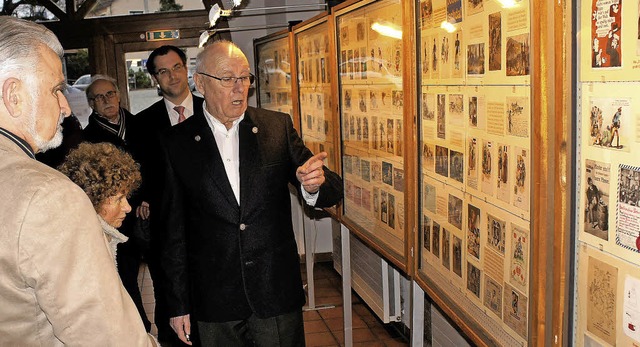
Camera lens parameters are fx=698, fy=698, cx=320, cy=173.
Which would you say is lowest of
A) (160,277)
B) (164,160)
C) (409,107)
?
(160,277)

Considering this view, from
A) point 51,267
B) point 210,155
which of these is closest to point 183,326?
point 210,155

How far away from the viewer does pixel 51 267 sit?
136 cm

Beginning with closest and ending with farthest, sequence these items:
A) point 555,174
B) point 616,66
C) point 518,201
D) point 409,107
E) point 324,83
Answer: point 616,66, point 555,174, point 518,201, point 409,107, point 324,83

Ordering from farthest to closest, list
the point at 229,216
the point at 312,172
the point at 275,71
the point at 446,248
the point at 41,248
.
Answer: the point at 275,71 → the point at 229,216 → the point at 312,172 → the point at 446,248 → the point at 41,248

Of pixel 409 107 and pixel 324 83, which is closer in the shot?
pixel 409 107

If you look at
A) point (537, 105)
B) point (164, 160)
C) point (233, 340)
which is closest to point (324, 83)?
point (164, 160)

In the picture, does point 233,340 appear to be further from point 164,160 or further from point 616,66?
point 616,66

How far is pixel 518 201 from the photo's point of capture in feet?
5.99

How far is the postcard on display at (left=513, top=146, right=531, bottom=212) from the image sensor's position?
1.75 meters

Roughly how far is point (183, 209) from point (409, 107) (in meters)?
1.06

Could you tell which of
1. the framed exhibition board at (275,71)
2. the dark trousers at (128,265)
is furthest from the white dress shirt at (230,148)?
the framed exhibition board at (275,71)

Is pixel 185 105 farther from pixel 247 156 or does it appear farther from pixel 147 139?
pixel 247 156

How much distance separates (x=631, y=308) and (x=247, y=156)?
1.78 meters

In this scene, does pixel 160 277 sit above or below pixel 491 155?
below
